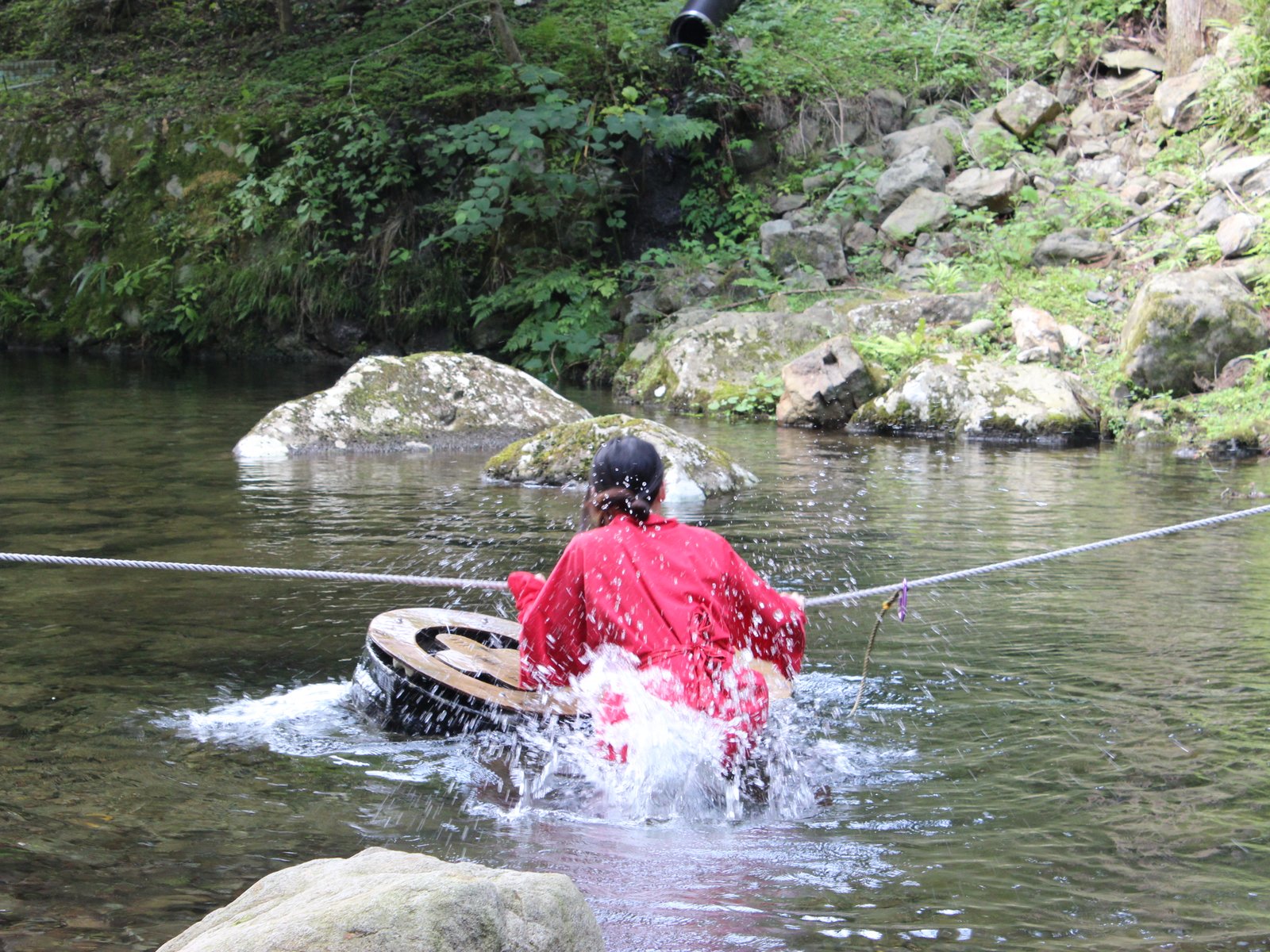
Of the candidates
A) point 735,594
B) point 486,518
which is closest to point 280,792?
point 735,594

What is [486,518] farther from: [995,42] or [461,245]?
[995,42]

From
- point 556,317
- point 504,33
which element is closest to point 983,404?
point 556,317

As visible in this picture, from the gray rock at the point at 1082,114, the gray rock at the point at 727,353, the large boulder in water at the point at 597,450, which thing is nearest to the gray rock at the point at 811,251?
the gray rock at the point at 727,353

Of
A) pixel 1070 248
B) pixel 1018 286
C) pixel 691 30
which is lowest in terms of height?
pixel 1018 286

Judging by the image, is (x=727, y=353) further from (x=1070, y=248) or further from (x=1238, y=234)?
(x=1238, y=234)

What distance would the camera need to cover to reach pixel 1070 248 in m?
13.9

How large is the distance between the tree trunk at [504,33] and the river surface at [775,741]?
11.1 metres

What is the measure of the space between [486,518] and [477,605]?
1.81 m

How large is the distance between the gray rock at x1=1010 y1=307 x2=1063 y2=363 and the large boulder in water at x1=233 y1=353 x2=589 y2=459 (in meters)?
4.46

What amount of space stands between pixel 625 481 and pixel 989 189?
12682 mm

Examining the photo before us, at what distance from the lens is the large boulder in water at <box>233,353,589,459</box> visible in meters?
11.0

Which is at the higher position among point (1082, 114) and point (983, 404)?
point (1082, 114)

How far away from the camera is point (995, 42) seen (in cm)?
1828

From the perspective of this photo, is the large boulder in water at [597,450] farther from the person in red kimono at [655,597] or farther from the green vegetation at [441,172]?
the green vegetation at [441,172]
